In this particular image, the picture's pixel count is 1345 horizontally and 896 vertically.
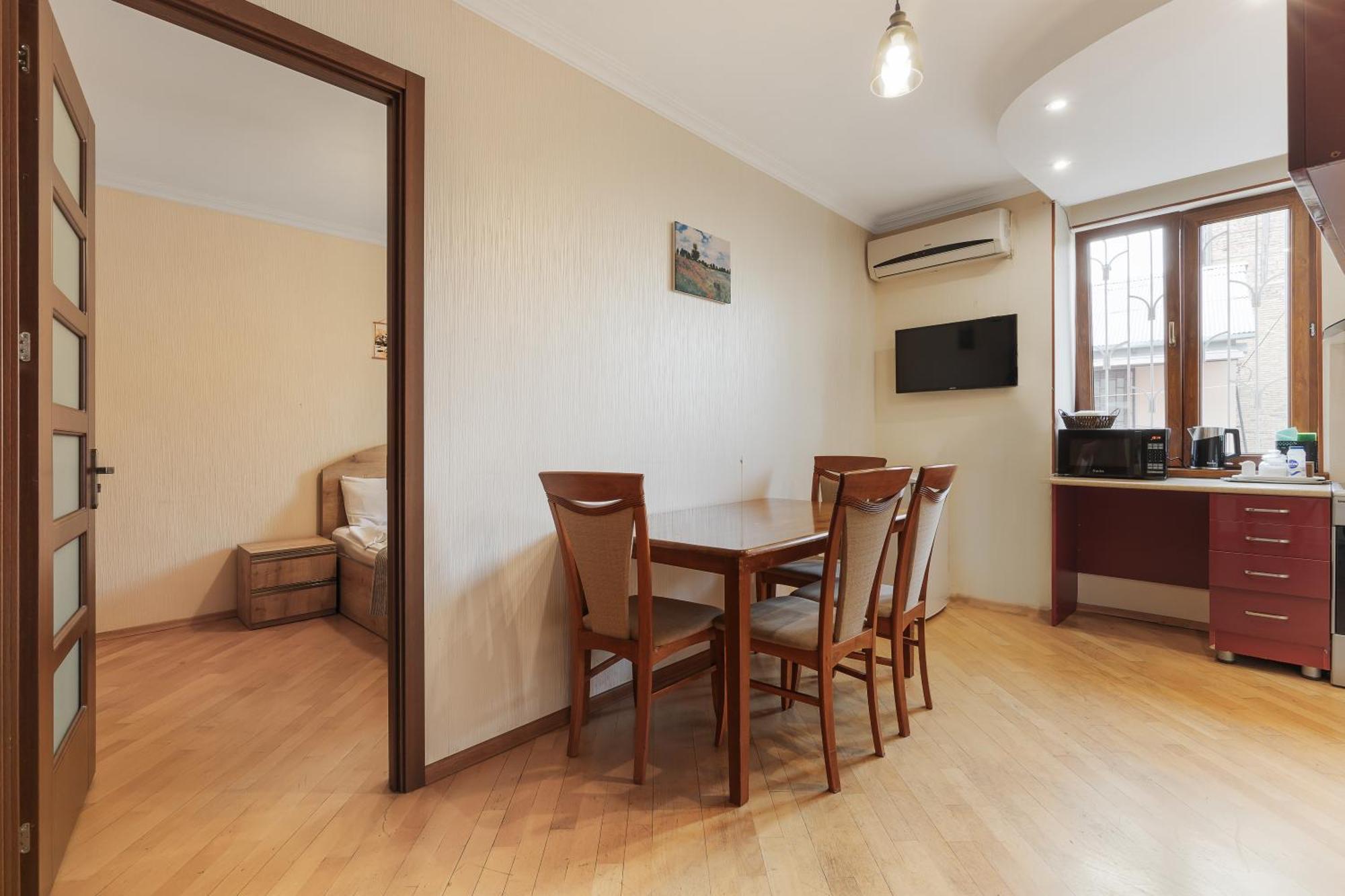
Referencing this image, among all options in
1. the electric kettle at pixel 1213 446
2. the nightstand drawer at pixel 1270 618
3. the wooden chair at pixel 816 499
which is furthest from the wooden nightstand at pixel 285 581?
the electric kettle at pixel 1213 446

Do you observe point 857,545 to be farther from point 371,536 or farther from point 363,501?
point 363,501

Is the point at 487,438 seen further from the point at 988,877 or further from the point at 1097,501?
the point at 1097,501

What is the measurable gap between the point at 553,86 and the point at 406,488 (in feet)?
5.35

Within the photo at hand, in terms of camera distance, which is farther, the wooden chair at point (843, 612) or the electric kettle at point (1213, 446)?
the electric kettle at point (1213, 446)

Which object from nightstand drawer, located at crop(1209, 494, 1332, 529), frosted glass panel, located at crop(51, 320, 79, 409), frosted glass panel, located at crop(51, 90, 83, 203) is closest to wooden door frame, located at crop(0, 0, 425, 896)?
frosted glass panel, located at crop(51, 90, 83, 203)

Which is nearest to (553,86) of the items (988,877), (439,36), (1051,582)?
(439,36)

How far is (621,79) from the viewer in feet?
8.40

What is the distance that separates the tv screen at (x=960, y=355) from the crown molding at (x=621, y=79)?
123 centimetres

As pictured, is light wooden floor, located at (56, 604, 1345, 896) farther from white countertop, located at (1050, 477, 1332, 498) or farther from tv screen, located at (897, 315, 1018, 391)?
tv screen, located at (897, 315, 1018, 391)

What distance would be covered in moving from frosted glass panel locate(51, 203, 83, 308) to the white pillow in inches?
97.1

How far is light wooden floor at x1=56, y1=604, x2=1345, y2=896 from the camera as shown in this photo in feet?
4.88

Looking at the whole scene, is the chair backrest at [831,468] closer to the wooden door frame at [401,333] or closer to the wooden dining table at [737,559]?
the wooden dining table at [737,559]

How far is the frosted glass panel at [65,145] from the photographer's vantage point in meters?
1.47

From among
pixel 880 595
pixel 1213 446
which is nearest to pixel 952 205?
pixel 1213 446
